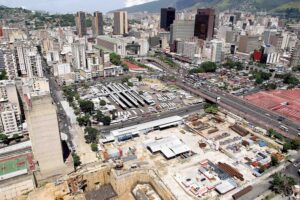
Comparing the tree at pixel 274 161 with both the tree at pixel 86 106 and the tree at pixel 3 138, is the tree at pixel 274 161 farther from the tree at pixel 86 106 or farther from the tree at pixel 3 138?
the tree at pixel 3 138

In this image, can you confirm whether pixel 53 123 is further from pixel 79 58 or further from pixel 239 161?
pixel 79 58

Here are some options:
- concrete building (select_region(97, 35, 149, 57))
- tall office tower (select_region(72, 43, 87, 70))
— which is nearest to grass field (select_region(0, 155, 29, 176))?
tall office tower (select_region(72, 43, 87, 70))

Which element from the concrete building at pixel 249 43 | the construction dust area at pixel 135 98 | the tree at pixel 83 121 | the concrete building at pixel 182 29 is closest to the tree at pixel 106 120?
the construction dust area at pixel 135 98

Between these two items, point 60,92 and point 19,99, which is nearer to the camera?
point 19,99

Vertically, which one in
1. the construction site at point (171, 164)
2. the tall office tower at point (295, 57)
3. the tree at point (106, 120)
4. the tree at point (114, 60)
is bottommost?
the construction site at point (171, 164)

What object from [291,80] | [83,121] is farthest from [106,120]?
[291,80]

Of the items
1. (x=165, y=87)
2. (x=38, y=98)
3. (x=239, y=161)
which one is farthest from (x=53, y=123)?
(x=165, y=87)

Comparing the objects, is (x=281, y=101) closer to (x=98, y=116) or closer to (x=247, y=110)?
(x=247, y=110)
